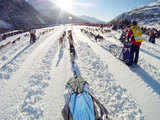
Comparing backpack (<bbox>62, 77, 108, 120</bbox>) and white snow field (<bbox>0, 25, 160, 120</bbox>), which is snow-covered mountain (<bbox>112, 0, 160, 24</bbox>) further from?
backpack (<bbox>62, 77, 108, 120</bbox>)

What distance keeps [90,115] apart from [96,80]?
9.02ft

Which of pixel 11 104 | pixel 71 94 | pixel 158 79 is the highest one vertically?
pixel 71 94

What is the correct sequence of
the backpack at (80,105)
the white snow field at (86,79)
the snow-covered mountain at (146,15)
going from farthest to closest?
the snow-covered mountain at (146,15), the white snow field at (86,79), the backpack at (80,105)

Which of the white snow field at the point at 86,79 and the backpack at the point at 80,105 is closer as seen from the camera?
→ the backpack at the point at 80,105

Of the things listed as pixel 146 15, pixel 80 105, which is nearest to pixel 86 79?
pixel 80 105

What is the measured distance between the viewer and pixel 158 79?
5.19m

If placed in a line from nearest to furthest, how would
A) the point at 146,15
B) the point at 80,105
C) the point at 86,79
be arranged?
1. the point at 80,105
2. the point at 86,79
3. the point at 146,15

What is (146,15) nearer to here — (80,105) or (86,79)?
(86,79)

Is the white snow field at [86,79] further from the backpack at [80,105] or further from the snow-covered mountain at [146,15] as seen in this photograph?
the snow-covered mountain at [146,15]

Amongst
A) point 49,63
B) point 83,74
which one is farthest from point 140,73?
point 49,63

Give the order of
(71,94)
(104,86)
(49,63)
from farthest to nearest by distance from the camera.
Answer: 1. (49,63)
2. (104,86)
3. (71,94)

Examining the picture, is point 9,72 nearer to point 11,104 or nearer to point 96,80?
point 11,104

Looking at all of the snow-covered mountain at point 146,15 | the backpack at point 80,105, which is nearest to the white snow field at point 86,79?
the backpack at point 80,105


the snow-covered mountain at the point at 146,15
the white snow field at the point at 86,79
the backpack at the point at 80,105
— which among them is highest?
the snow-covered mountain at the point at 146,15
